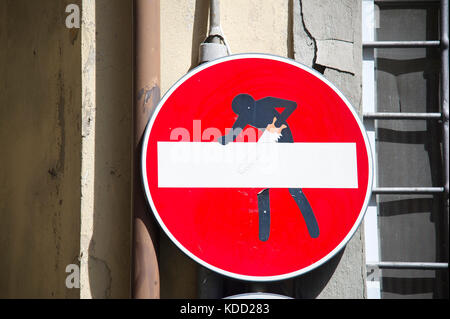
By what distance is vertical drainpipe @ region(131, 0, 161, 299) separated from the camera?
2.25 m

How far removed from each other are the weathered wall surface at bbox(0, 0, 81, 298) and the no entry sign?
0.46m

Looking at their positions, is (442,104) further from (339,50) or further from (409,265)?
(409,265)

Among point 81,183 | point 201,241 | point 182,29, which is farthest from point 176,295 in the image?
point 182,29

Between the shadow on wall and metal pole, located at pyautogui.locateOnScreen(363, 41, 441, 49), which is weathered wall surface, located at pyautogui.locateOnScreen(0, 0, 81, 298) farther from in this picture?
metal pole, located at pyautogui.locateOnScreen(363, 41, 441, 49)

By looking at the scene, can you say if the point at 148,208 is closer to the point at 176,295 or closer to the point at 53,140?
the point at 176,295

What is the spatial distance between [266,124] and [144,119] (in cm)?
51

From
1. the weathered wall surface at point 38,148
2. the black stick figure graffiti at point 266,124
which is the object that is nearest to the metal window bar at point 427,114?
the black stick figure graffiti at point 266,124

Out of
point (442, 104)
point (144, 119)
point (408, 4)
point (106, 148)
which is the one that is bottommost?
point (106, 148)

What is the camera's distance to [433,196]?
2.60m

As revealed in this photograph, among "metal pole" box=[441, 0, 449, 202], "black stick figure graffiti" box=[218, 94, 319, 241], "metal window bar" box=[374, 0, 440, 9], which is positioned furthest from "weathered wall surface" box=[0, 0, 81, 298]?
"metal pole" box=[441, 0, 449, 202]

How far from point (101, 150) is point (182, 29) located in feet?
2.15

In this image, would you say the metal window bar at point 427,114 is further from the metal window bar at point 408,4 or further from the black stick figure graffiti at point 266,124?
the black stick figure graffiti at point 266,124

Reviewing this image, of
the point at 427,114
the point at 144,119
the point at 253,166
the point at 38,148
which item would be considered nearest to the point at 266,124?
the point at 253,166

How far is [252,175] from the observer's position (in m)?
2.22
